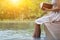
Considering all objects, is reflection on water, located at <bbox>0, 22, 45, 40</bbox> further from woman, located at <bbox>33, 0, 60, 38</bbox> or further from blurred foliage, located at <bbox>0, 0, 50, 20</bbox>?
blurred foliage, located at <bbox>0, 0, 50, 20</bbox>

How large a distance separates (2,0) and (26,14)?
0.80 meters

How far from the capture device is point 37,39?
259cm

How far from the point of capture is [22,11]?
18.0 feet

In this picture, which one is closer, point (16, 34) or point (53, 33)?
point (53, 33)

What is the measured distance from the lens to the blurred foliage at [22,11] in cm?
543

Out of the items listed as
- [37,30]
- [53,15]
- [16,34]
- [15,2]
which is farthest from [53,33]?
[15,2]

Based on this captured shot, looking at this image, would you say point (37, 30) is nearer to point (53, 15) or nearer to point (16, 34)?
point (53, 15)

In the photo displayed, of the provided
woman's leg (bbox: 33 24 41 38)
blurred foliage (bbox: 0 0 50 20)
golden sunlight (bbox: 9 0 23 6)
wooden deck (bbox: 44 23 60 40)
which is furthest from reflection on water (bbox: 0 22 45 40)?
golden sunlight (bbox: 9 0 23 6)

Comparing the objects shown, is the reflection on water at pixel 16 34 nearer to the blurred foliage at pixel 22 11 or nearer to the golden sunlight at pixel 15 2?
the blurred foliage at pixel 22 11

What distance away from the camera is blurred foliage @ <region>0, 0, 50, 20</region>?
5426 mm

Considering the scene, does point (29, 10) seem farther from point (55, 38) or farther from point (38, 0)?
point (55, 38)

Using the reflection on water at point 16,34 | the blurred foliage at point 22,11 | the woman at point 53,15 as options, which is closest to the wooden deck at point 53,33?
the woman at point 53,15

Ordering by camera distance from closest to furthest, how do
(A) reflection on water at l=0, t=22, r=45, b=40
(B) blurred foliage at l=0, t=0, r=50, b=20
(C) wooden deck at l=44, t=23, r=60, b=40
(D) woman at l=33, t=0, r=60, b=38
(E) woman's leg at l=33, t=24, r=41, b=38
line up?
(C) wooden deck at l=44, t=23, r=60, b=40
(D) woman at l=33, t=0, r=60, b=38
(E) woman's leg at l=33, t=24, r=41, b=38
(A) reflection on water at l=0, t=22, r=45, b=40
(B) blurred foliage at l=0, t=0, r=50, b=20

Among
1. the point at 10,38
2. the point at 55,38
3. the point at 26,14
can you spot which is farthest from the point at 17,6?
the point at 55,38
